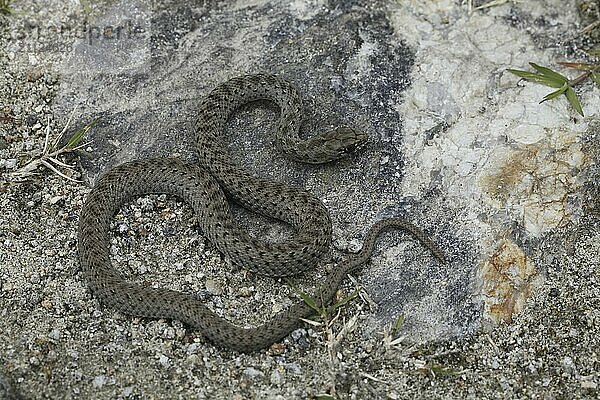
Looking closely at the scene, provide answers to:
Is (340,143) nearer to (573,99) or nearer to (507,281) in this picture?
(507,281)

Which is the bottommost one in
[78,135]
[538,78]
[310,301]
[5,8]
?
[78,135]

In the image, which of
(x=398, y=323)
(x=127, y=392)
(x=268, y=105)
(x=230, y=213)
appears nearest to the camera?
(x=127, y=392)

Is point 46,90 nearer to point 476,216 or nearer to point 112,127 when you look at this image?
point 112,127

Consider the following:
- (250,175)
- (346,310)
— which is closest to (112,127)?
(250,175)

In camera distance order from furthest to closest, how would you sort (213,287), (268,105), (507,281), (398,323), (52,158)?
(268,105), (52,158), (213,287), (507,281), (398,323)

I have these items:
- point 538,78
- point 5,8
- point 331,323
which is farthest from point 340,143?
point 5,8

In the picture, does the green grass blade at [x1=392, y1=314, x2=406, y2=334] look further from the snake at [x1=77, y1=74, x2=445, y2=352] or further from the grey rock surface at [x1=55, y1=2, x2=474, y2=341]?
the snake at [x1=77, y1=74, x2=445, y2=352]

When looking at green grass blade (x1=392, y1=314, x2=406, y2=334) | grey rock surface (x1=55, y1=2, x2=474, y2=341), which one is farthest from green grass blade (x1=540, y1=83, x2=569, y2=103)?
green grass blade (x1=392, y1=314, x2=406, y2=334)
